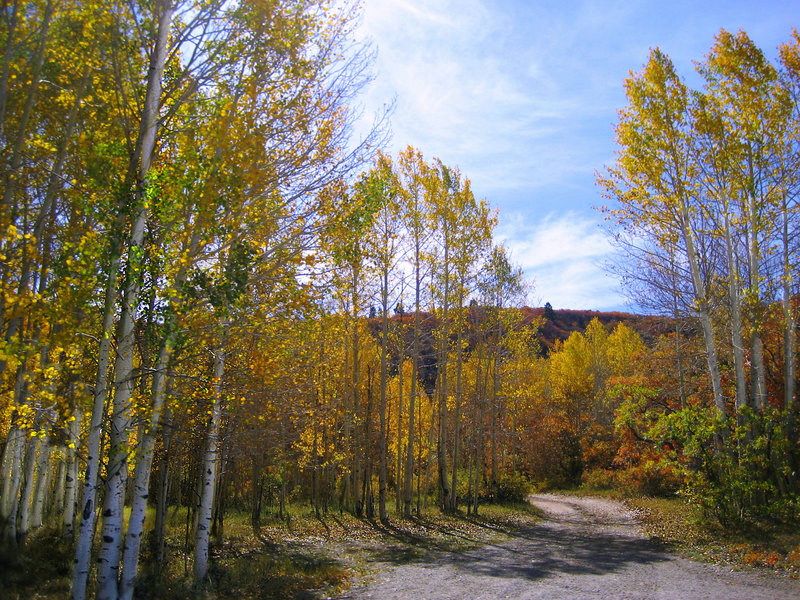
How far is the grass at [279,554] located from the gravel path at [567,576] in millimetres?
701

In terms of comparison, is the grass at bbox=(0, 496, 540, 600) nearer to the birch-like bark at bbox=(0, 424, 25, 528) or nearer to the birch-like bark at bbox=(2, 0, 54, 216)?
the birch-like bark at bbox=(0, 424, 25, 528)

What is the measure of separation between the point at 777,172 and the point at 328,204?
10.1 m

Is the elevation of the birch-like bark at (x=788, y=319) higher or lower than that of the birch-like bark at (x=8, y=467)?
higher

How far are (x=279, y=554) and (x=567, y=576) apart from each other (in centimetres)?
548

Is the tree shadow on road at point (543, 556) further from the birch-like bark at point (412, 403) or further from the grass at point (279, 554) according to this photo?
the birch-like bark at point (412, 403)

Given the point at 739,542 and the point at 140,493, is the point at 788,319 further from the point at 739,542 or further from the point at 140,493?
the point at 140,493

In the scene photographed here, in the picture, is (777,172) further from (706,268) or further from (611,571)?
(611,571)

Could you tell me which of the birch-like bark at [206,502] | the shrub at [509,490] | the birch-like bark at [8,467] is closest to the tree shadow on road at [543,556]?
the birch-like bark at [206,502]

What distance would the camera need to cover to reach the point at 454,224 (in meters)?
17.6

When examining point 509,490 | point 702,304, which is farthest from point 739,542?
point 509,490

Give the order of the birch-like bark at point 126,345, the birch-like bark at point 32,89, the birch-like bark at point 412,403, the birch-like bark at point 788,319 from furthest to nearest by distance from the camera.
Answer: the birch-like bark at point 412,403 < the birch-like bark at point 788,319 < the birch-like bark at point 32,89 < the birch-like bark at point 126,345

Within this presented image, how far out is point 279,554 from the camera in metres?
10.6

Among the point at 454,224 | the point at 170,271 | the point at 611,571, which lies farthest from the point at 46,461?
the point at 454,224

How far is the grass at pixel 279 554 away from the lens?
280 inches
